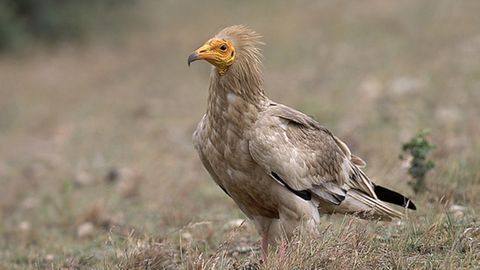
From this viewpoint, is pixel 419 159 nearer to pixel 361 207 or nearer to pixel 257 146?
pixel 361 207

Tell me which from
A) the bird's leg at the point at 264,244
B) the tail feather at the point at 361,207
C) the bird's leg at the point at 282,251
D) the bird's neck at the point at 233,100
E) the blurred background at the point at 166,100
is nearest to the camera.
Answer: the bird's leg at the point at 282,251

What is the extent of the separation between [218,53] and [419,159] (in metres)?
2.88

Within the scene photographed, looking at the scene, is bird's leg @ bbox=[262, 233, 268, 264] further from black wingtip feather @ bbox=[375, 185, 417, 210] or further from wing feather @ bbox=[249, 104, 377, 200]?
black wingtip feather @ bbox=[375, 185, 417, 210]

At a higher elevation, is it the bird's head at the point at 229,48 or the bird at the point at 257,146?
the bird's head at the point at 229,48

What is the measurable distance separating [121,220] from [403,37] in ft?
35.0

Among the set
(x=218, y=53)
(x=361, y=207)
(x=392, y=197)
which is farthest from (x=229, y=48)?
(x=392, y=197)

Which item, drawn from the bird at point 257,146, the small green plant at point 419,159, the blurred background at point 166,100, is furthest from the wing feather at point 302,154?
the blurred background at point 166,100

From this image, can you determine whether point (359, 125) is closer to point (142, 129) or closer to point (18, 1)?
point (142, 129)

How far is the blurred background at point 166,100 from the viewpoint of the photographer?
9.34m

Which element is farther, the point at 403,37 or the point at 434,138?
the point at 403,37

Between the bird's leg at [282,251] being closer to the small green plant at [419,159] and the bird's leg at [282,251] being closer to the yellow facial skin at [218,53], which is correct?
the yellow facial skin at [218,53]

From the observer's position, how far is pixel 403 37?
18.4 meters

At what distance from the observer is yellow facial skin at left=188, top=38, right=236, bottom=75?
5.90 metres

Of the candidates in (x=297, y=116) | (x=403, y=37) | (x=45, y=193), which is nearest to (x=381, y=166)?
(x=297, y=116)
